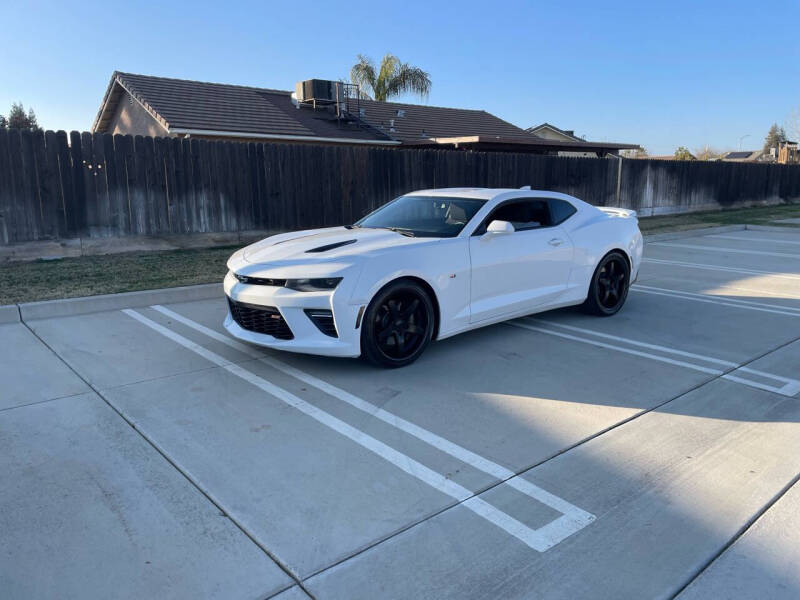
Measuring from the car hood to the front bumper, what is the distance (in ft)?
1.03

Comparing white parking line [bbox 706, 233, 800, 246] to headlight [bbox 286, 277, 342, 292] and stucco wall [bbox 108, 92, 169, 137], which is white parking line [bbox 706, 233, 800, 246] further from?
stucco wall [bbox 108, 92, 169, 137]

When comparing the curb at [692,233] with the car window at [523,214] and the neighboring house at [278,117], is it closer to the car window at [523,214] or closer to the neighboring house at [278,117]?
the neighboring house at [278,117]

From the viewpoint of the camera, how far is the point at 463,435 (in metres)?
3.94

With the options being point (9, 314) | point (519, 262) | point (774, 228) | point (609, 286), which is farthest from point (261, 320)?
point (774, 228)

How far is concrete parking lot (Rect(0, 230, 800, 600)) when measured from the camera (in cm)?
263

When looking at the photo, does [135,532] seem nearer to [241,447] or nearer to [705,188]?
[241,447]

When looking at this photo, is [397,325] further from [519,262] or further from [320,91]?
[320,91]

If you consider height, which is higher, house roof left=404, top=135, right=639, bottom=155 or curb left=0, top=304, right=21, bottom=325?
house roof left=404, top=135, right=639, bottom=155

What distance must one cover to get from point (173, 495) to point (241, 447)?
23.1 inches

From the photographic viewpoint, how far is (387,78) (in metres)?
34.2

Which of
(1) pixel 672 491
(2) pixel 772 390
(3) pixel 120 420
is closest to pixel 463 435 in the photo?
(1) pixel 672 491

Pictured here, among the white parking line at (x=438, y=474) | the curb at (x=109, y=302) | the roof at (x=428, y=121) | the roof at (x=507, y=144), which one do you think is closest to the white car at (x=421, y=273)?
the white parking line at (x=438, y=474)

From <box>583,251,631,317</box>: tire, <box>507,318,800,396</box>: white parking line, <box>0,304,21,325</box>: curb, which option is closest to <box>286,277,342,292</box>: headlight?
<box>507,318,800,396</box>: white parking line

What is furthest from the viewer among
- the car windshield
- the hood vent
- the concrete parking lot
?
the car windshield
